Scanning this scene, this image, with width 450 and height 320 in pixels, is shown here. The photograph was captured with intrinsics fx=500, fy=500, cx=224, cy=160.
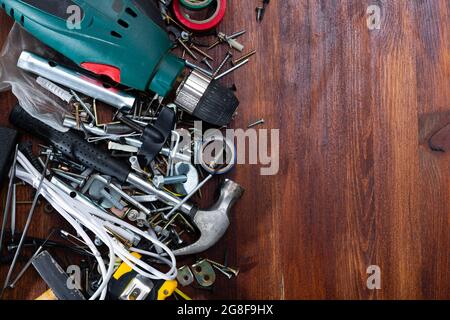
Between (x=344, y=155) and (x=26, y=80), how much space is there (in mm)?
852

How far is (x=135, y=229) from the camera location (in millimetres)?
1227

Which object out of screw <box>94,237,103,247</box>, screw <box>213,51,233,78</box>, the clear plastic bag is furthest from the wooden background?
the clear plastic bag

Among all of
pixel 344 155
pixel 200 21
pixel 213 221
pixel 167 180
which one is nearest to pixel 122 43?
pixel 200 21

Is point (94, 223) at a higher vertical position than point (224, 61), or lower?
lower

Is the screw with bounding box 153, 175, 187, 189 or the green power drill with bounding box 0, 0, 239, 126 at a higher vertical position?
the green power drill with bounding box 0, 0, 239, 126

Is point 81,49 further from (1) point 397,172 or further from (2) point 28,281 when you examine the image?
(1) point 397,172

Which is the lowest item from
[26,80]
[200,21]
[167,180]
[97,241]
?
[97,241]

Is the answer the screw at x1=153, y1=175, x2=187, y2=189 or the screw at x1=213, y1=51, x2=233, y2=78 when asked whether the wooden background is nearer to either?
the screw at x1=213, y1=51, x2=233, y2=78

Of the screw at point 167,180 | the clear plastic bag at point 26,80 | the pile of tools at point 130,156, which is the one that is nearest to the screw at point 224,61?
the pile of tools at point 130,156

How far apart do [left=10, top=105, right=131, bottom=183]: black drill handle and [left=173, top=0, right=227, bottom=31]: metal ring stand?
1.28 feet

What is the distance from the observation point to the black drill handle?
1229 millimetres

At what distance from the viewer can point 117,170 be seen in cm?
123

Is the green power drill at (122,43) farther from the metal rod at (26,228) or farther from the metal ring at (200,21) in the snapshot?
the metal rod at (26,228)

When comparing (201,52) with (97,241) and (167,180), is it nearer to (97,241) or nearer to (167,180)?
(167,180)
